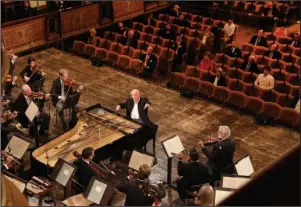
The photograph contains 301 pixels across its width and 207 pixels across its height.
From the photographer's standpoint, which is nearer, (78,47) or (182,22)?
(78,47)

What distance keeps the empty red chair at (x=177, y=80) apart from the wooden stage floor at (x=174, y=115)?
178mm

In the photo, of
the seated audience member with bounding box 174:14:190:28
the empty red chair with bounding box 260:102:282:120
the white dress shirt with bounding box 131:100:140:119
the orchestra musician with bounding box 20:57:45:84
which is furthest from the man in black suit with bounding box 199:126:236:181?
the seated audience member with bounding box 174:14:190:28

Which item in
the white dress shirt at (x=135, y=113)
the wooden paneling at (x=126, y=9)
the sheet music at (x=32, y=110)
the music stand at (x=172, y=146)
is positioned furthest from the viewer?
the wooden paneling at (x=126, y=9)

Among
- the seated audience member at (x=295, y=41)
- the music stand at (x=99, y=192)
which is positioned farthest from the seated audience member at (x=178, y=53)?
the music stand at (x=99, y=192)

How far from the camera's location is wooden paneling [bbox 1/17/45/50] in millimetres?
12391

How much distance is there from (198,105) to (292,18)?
23.8 ft

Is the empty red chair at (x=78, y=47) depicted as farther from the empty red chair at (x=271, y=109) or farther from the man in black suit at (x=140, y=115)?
the empty red chair at (x=271, y=109)

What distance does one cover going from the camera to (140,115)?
792 cm

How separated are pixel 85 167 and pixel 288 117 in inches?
178

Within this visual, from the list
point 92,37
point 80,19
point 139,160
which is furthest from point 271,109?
point 80,19

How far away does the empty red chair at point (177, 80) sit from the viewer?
10.6 m

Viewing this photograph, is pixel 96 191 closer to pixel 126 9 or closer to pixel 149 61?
pixel 149 61

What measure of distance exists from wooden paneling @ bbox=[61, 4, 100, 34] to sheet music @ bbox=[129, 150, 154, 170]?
7833 mm

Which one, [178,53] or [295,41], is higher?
[295,41]
